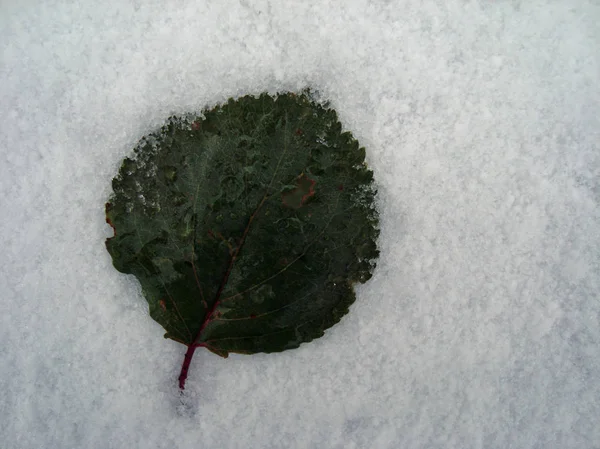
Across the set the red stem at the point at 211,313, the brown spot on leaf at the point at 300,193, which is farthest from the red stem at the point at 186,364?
the brown spot on leaf at the point at 300,193

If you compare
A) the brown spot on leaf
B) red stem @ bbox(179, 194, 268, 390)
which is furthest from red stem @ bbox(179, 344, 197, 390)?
the brown spot on leaf

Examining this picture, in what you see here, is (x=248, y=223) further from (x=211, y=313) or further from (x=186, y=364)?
(x=186, y=364)

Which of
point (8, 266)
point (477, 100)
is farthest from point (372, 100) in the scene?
point (8, 266)

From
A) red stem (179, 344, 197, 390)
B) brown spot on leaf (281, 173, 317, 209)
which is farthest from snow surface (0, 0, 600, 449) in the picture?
brown spot on leaf (281, 173, 317, 209)

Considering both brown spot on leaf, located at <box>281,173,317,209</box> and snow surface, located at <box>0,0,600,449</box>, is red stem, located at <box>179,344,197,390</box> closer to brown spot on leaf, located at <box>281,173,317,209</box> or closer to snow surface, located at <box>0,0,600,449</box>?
snow surface, located at <box>0,0,600,449</box>

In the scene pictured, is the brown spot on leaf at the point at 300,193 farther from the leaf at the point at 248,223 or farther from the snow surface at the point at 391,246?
the snow surface at the point at 391,246

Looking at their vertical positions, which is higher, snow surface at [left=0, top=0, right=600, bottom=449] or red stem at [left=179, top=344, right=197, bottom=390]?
snow surface at [left=0, top=0, right=600, bottom=449]

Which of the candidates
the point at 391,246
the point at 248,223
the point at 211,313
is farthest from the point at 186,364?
the point at 391,246
